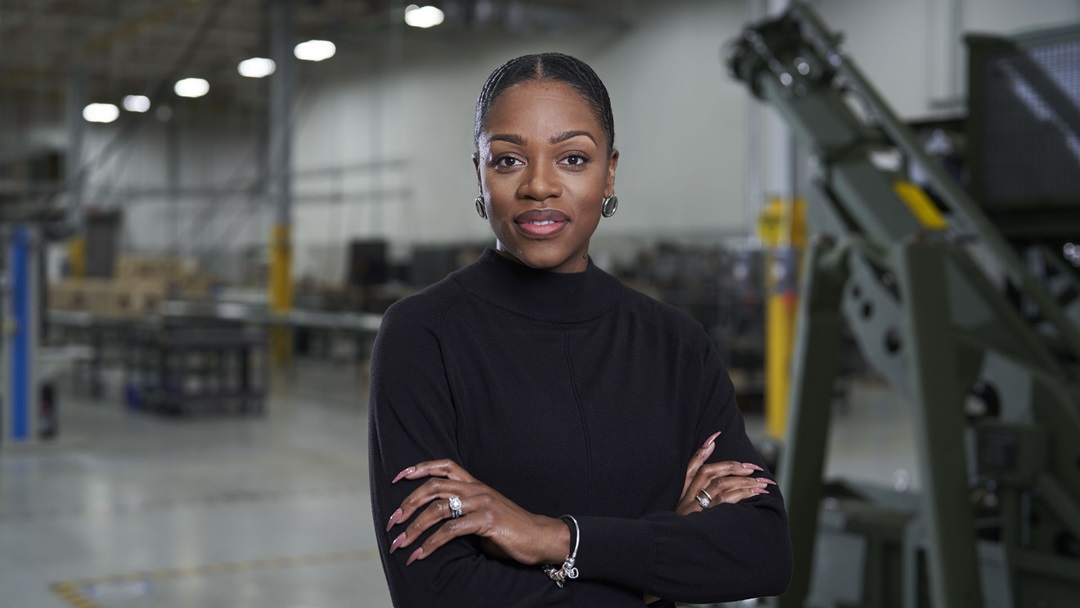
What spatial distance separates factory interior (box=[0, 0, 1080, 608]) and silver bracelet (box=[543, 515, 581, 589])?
1.91 meters

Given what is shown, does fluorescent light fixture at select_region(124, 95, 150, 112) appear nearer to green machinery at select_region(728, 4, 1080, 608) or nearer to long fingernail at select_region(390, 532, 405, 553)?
green machinery at select_region(728, 4, 1080, 608)

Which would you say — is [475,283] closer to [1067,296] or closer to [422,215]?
[1067,296]

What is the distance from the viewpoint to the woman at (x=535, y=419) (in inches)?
52.2

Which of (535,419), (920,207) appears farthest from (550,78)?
(920,207)

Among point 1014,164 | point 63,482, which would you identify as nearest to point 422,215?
point 63,482

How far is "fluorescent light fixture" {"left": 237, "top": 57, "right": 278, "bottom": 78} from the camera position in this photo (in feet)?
56.9

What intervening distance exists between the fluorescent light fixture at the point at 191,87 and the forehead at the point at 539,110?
1914 centimetres

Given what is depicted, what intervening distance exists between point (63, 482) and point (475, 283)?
7165 millimetres

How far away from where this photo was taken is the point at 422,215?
52.2 ft

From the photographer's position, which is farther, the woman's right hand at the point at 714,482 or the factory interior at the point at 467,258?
the factory interior at the point at 467,258

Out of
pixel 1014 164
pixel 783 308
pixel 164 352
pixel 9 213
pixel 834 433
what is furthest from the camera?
pixel 9 213

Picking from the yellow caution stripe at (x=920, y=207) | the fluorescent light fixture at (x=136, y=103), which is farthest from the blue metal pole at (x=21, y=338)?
the fluorescent light fixture at (x=136, y=103)

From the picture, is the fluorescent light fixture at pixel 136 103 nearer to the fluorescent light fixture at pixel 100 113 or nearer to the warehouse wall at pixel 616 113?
the fluorescent light fixture at pixel 100 113

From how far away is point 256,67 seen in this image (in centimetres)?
1780
